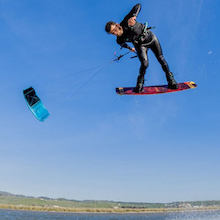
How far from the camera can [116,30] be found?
26.1ft

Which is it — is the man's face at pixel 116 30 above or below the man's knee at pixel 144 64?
above

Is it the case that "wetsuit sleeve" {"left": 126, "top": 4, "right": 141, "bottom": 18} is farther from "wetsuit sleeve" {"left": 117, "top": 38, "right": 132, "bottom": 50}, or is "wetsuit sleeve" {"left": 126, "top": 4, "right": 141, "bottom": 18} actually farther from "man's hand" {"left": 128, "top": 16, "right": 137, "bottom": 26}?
"wetsuit sleeve" {"left": 117, "top": 38, "right": 132, "bottom": 50}

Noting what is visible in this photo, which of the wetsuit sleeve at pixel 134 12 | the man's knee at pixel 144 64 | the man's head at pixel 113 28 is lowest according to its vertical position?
the man's knee at pixel 144 64

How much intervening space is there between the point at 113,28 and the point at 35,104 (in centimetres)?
433

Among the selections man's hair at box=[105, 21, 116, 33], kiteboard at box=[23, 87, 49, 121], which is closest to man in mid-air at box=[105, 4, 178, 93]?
man's hair at box=[105, 21, 116, 33]

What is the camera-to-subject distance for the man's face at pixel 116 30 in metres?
7.89

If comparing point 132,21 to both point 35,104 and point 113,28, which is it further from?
point 35,104

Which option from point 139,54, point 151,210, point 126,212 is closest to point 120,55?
point 139,54

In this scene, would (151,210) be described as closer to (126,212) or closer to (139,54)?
(126,212)

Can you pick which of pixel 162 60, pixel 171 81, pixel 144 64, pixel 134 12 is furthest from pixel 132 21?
pixel 171 81

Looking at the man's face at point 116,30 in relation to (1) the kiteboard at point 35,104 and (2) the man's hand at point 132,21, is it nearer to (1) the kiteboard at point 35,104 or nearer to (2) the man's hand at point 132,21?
(2) the man's hand at point 132,21

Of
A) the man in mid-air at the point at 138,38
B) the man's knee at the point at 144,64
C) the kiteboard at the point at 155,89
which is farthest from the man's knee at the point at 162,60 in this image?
the kiteboard at the point at 155,89

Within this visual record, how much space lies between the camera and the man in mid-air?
7926 mm

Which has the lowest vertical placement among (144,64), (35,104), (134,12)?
(35,104)
